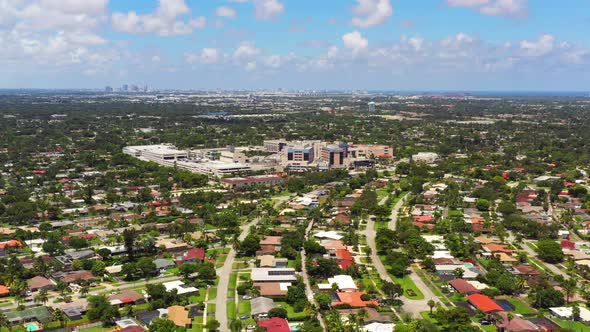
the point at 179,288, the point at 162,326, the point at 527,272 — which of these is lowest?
the point at 527,272

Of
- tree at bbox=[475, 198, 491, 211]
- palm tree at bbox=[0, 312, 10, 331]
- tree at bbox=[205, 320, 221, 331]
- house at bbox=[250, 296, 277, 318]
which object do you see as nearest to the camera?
tree at bbox=[205, 320, 221, 331]

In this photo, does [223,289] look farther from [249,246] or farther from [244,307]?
[249,246]

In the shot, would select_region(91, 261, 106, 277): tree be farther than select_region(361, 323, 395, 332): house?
Yes

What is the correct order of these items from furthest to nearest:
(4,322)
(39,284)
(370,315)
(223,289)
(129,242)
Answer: (129,242), (223,289), (39,284), (370,315), (4,322)

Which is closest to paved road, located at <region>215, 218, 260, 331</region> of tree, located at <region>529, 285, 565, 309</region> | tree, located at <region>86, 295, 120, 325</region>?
tree, located at <region>86, 295, 120, 325</region>

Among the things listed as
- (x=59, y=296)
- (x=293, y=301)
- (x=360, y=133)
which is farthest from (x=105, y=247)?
(x=360, y=133)

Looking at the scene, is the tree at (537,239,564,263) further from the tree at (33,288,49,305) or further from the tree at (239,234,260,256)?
the tree at (33,288,49,305)

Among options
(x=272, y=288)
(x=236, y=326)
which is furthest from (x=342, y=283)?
(x=236, y=326)

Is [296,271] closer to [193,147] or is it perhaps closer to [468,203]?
[468,203]
